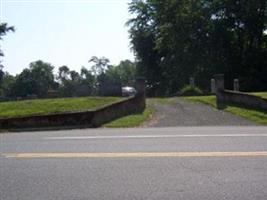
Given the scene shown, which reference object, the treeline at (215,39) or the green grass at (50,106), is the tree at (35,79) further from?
the green grass at (50,106)

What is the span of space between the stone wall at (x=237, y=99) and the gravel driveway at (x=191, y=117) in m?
1.41

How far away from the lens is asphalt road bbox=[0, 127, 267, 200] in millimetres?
8453

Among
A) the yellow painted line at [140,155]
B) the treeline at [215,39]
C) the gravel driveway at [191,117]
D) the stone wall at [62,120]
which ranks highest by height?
the treeline at [215,39]

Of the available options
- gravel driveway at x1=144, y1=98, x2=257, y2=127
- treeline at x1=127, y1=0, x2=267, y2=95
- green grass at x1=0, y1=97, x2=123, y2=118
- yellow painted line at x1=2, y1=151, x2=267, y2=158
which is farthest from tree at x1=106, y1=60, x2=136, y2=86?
yellow painted line at x1=2, y1=151, x2=267, y2=158

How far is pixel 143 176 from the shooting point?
959 cm

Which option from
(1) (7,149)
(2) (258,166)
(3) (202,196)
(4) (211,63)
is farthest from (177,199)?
(4) (211,63)

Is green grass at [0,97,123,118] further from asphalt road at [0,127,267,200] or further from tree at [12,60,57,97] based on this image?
tree at [12,60,57,97]

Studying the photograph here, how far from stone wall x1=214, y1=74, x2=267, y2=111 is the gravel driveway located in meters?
1.41

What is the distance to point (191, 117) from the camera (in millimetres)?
25469

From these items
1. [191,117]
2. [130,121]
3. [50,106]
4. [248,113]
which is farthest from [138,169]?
[50,106]

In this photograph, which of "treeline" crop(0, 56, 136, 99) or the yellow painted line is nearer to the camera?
the yellow painted line

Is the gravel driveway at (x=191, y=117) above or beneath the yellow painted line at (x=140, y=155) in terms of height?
beneath

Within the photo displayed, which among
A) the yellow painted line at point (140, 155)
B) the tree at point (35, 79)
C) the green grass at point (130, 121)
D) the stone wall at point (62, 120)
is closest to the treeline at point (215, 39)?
the green grass at point (130, 121)

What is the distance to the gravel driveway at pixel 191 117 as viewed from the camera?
2334 centimetres
